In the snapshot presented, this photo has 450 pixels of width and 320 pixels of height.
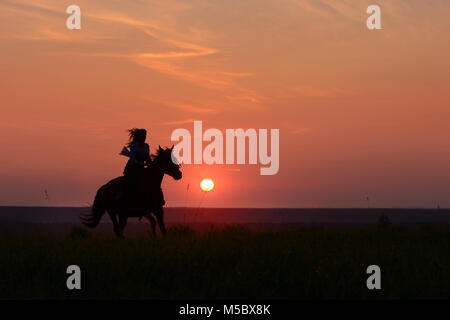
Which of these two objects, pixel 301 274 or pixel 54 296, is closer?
pixel 54 296

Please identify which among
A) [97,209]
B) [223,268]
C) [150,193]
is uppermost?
[150,193]

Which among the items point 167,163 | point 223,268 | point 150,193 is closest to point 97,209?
point 150,193

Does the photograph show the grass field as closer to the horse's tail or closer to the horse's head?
the horse's head

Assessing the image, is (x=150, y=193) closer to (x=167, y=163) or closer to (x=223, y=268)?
(x=167, y=163)

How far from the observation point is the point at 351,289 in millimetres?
9852

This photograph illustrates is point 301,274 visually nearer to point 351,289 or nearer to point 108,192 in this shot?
point 351,289

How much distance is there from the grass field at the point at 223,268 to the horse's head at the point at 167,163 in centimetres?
213

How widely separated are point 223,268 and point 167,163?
538 cm

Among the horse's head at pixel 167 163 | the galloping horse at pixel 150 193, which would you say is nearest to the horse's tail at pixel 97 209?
the galloping horse at pixel 150 193

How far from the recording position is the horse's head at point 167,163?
15.8m

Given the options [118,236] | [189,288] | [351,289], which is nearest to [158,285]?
[189,288]

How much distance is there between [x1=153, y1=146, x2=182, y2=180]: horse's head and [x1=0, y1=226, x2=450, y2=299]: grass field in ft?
7.00

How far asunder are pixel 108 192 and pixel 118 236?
166cm

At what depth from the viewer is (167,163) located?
15.8 m
